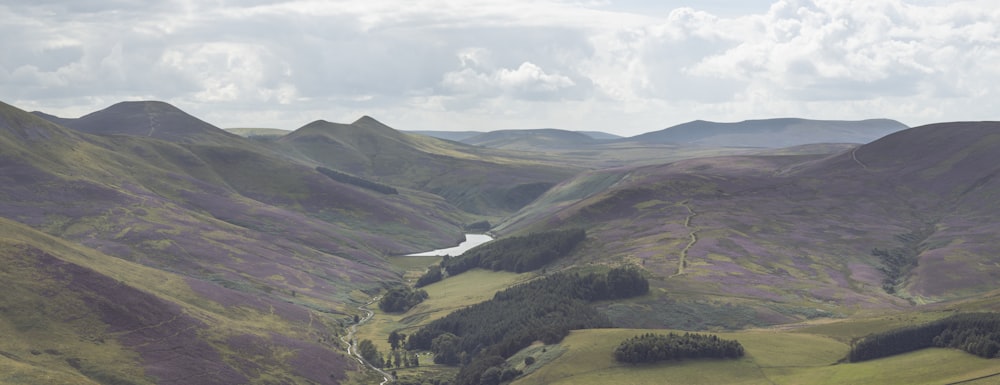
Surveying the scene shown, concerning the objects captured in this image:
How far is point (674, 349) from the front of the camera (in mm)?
110000

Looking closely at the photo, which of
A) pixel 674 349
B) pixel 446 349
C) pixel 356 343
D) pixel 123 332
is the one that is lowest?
pixel 356 343

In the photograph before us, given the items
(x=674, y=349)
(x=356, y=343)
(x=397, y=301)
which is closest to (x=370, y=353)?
(x=356, y=343)

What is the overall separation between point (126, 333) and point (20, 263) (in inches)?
810

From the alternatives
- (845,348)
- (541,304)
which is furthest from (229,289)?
(845,348)

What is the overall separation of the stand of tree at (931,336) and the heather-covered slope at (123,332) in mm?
72727

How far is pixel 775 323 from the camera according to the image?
143m

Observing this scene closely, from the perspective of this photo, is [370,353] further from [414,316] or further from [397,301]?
[397,301]

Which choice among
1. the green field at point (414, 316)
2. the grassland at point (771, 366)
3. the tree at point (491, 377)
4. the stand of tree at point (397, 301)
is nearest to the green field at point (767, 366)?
the grassland at point (771, 366)

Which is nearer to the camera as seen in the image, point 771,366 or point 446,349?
point 771,366

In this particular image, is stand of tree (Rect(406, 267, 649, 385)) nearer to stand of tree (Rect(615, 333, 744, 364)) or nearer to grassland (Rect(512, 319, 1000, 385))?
grassland (Rect(512, 319, 1000, 385))

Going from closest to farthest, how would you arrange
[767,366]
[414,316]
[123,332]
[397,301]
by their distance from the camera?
[767,366], [123,332], [414,316], [397,301]

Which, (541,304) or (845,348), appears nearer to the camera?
(845,348)

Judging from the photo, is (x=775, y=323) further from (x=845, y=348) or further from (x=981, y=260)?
(x=981, y=260)

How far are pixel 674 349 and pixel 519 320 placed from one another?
44339mm
